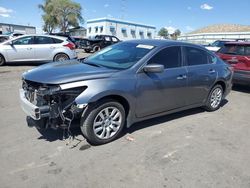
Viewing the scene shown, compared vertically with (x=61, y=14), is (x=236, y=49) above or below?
below

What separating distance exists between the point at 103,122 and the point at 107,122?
8cm

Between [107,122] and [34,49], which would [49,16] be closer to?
[34,49]

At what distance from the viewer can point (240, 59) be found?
8758mm

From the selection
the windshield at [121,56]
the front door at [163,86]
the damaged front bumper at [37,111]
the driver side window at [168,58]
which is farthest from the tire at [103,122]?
the driver side window at [168,58]

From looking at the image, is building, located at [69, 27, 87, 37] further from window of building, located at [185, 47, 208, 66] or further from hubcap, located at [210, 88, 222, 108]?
window of building, located at [185, 47, 208, 66]

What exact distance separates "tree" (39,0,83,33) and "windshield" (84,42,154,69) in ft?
225

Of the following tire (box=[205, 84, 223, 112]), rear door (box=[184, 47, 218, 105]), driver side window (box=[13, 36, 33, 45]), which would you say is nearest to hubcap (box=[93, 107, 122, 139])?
rear door (box=[184, 47, 218, 105])

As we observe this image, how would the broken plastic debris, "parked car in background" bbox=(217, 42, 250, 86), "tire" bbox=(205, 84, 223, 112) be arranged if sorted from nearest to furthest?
the broken plastic debris → "tire" bbox=(205, 84, 223, 112) → "parked car in background" bbox=(217, 42, 250, 86)

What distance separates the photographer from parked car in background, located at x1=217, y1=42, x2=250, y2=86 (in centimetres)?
857

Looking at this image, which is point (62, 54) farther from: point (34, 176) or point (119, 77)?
point (34, 176)

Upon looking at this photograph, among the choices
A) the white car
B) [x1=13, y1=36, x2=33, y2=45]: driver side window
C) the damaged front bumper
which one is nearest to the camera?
the damaged front bumper

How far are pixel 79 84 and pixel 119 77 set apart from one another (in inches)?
28.1

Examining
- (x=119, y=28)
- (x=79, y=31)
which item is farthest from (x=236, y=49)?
(x=79, y=31)

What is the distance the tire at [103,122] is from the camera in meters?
4.18
